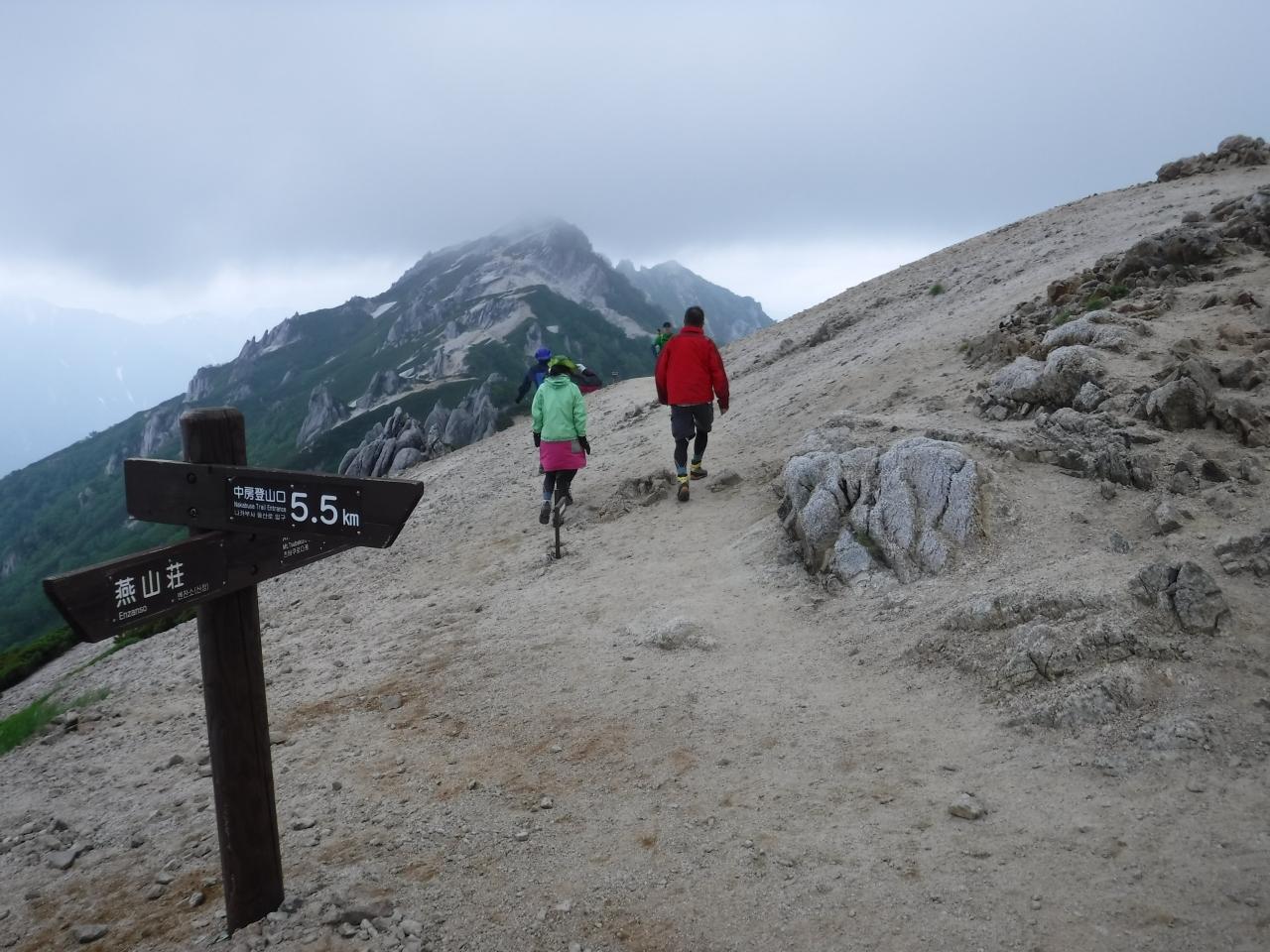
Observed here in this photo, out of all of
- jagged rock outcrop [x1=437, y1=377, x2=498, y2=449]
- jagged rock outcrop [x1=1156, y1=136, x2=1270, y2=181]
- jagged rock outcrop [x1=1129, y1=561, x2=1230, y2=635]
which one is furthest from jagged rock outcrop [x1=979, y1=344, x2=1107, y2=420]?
jagged rock outcrop [x1=437, y1=377, x2=498, y2=449]

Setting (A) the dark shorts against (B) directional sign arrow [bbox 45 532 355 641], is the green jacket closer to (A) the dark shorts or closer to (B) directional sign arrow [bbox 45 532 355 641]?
(A) the dark shorts

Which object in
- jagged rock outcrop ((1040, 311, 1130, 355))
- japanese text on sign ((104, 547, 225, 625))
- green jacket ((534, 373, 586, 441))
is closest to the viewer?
japanese text on sign ((104, 547, 225, 625))

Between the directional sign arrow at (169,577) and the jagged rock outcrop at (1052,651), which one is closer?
the directional sign arrow at (169,577)

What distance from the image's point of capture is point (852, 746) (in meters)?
6.30

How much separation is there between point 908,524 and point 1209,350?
5683 millimetres

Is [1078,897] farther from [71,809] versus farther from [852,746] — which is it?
[71,809]

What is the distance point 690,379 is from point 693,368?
177 mm

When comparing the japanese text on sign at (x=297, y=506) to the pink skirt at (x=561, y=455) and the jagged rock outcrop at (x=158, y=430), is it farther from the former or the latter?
the jagged rock outcrop at (x=158, y=430)

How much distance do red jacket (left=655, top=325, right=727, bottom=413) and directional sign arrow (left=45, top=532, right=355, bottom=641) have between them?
8.17 m

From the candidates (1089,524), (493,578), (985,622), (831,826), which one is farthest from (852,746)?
(493,578)

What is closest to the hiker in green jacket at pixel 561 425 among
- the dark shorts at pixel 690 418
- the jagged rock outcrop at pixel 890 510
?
the dark shorts at pixel 690 418

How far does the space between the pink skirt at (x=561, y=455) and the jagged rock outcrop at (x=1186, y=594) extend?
7652 millimetres

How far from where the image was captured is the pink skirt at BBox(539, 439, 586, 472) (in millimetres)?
12289

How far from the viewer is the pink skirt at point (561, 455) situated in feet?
40.3
